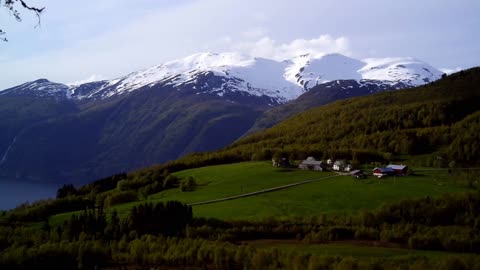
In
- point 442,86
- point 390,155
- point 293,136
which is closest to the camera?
point 390,155

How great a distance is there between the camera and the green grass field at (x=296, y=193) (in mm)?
74125

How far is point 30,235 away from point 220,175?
38.3 m

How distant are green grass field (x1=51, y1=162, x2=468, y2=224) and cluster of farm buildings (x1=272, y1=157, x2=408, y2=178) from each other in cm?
236

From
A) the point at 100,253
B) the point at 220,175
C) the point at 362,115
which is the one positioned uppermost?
Result: the point at 362,115

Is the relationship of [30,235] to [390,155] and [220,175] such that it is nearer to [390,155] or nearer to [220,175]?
[220,175]

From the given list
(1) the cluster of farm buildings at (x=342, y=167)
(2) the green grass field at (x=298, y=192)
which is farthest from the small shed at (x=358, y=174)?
(2) the green grass field at (x=298, y=192)

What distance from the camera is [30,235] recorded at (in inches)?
2840

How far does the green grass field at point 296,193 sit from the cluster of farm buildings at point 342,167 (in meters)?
2.36

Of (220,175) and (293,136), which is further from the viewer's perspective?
(293,136)

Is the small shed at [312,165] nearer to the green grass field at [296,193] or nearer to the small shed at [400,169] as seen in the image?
the green grass field at [296,193]

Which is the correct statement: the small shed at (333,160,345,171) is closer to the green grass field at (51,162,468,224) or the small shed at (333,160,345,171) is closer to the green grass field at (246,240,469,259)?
the green grass field at (51,162,468,224)

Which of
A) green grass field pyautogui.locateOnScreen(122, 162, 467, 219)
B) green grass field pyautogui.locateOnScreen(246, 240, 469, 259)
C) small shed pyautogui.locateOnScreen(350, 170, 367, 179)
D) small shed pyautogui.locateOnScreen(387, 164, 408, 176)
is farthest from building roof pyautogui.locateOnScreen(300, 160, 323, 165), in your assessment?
green grass field pyautogui.locateOnScreen(246, 240, 469, 259)

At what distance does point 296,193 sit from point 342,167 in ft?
64.5

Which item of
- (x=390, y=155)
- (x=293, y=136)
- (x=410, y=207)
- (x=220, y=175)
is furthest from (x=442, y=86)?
(x=410, y=207)
